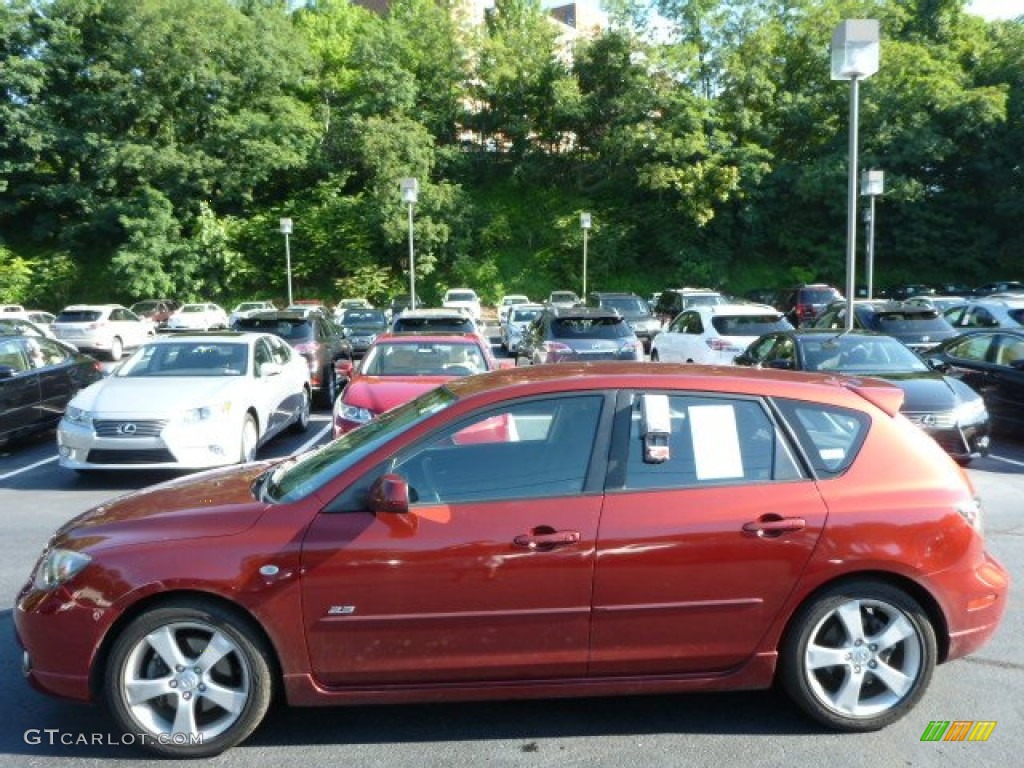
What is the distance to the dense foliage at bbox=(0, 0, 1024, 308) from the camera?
38.6 meters

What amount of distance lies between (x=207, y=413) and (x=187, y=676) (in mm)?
5551

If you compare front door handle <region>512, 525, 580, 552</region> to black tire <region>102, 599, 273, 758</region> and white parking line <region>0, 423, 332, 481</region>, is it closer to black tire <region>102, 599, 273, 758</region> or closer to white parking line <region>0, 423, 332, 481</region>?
black tire <region>102, 599, 273, 758</region>

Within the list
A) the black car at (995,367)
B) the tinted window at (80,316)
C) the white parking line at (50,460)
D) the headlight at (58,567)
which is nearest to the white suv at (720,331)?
the black car at (995,367)

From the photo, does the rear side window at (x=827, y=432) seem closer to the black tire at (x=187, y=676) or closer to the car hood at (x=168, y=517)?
the car hood at (x=168, y=517)

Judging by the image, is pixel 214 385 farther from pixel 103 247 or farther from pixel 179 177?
pixel 103 247

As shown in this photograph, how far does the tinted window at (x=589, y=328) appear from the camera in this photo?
1426 centimetres

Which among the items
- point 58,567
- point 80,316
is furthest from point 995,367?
point 80,316

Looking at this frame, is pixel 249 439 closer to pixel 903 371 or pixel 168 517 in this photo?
pixel 168 517

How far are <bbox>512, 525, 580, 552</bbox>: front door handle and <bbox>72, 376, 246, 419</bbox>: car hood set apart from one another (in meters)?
5.95

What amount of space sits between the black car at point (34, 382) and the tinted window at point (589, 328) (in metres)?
7.11

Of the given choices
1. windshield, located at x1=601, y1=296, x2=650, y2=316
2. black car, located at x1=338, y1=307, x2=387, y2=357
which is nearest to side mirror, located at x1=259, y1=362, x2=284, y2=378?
black car, located at x1=338, y1=307, x2=387, y2=357

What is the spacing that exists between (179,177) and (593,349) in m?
31.5

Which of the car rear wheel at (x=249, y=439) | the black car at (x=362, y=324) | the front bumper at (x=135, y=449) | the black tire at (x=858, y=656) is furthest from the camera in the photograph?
the black car at (x=362, y=324)

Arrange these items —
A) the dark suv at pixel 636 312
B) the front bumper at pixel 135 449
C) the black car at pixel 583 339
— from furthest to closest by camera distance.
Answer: the dark suv at pixel 636 312 → the black car at pixel 583 339 → the front bumper at pixel 135 449
